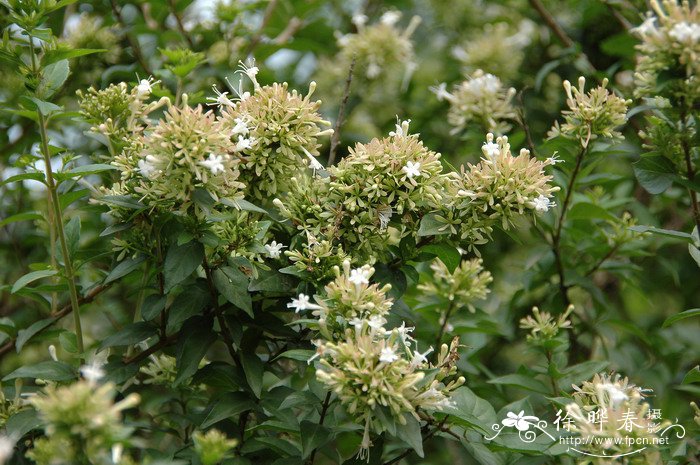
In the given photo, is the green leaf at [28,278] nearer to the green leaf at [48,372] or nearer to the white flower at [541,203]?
the green leaf at [48,372]

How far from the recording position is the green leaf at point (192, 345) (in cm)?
183

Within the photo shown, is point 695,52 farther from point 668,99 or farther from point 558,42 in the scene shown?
point 558,42

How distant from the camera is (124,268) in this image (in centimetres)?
181

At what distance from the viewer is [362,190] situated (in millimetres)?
1815

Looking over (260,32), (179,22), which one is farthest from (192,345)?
(260,32)

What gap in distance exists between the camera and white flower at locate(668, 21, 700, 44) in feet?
5.54

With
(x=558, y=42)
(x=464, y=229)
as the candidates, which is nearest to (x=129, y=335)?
(x=464, y=229)

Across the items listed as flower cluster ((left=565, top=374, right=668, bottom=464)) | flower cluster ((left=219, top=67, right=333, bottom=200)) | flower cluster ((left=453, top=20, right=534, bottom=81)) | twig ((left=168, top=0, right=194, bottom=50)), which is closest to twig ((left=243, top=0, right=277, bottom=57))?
twig ((left=168, top=0, right=194, bottom=50))

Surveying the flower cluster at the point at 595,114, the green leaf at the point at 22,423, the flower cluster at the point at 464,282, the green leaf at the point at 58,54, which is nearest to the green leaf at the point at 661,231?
the flower cluster at the point at 595,114

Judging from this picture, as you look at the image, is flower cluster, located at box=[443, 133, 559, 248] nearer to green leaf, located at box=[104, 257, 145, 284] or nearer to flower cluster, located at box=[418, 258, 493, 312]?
flower cluster, located at box=[418, 258, 493, 312]

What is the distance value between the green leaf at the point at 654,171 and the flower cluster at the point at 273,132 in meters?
0.88

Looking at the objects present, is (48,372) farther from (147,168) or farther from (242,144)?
(242,144)

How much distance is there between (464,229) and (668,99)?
628mm

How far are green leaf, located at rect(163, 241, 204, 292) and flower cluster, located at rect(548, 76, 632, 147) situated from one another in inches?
42.5
